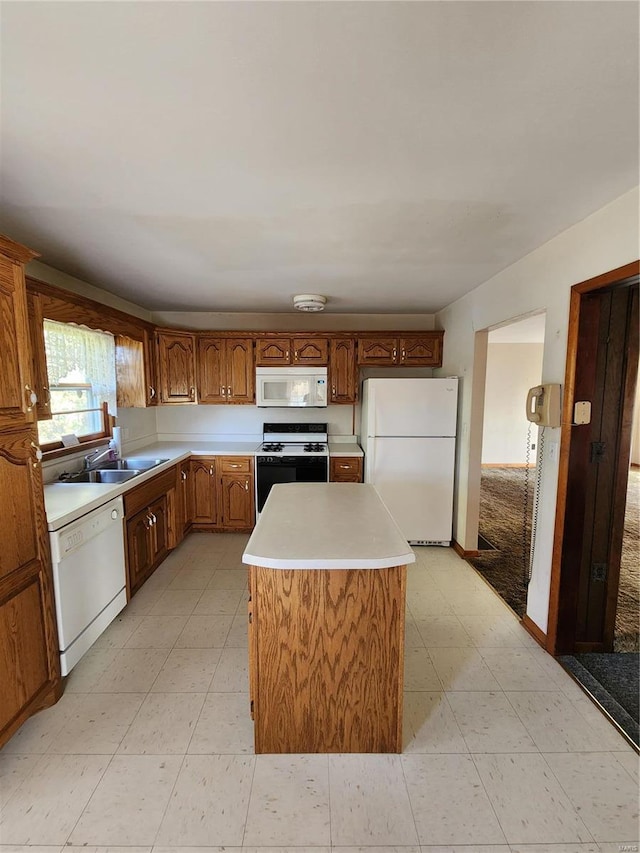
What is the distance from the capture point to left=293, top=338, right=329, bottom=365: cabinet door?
3.87 meters

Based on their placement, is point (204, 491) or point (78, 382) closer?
point (78, 382)

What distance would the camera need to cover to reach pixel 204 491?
12.5 ft

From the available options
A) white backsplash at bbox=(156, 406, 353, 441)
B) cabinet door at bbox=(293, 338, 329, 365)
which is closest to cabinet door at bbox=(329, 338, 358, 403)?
cabinet door at bbox=(293, 338, 329, 365)

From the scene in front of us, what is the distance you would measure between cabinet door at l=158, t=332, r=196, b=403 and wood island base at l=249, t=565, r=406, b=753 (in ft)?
8.96

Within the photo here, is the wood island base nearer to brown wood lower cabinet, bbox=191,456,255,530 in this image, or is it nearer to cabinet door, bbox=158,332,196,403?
brown wood lower cabinet, bbox=191,456,255,530

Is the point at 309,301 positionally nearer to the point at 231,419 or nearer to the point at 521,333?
the point at 231,419

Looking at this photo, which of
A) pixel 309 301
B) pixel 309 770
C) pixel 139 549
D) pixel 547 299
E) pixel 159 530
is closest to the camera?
pixel 309 770

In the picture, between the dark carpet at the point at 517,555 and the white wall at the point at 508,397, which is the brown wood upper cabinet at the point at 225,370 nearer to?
the dark carpet at the point at 517,555

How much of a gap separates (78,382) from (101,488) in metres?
1.11

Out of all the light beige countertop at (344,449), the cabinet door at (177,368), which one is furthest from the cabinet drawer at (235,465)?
the light beige countertop at (344,449)

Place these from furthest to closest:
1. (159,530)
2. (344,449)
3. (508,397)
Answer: (508,397)
(344,449)
(159,530)

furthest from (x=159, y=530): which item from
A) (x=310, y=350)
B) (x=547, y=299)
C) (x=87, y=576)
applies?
(x=547, y=299)

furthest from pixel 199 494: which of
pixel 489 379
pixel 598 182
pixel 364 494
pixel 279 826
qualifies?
pixel 489 379

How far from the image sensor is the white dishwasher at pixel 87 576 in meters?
1.87
